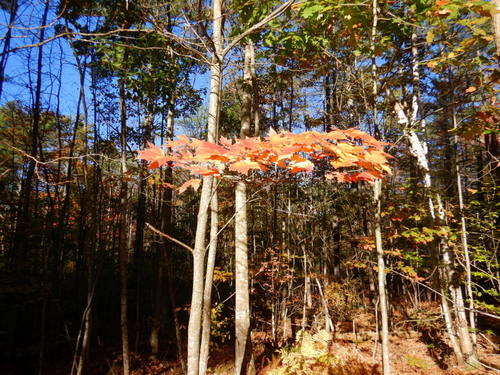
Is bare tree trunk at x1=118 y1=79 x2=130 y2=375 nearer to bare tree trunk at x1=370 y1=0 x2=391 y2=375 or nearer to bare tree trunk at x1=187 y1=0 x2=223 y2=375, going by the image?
bare tree trunk at x1=187 y1=0 x2=223 y2=375

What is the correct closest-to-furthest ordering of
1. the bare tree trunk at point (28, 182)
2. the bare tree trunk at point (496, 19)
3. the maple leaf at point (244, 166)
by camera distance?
the maple leaf at point (244, 166)
the bare tree trunk at point (496, 19)
the bare tree trunk at point (28, 182)

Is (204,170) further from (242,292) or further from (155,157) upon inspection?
(242,292)

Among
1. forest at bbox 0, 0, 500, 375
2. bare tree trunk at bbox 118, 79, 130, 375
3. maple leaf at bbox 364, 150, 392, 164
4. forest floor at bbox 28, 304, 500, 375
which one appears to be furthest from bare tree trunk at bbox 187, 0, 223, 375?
forest floor at bbox 28, 304, 500, 375

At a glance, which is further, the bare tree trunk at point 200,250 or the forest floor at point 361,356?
the forest floor at point 361,356

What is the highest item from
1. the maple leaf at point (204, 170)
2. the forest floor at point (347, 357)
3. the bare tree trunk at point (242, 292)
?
the maple leaf at point (204, 170)

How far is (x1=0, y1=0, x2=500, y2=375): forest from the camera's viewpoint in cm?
182

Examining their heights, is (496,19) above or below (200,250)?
above

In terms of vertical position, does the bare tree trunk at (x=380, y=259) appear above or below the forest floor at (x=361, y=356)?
above

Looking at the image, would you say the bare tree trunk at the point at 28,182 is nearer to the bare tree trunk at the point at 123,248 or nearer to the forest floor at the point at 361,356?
the bare tree trunk at the point at 123,248

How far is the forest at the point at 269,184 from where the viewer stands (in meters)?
1.82

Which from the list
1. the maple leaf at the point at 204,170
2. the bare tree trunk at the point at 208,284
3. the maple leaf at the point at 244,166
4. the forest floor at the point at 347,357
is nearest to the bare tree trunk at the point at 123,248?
the forest floor at the point at 347,357

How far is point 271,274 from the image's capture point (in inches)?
279

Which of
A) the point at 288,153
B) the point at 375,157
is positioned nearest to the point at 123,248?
the point at 288,153

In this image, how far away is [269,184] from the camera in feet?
6.73
